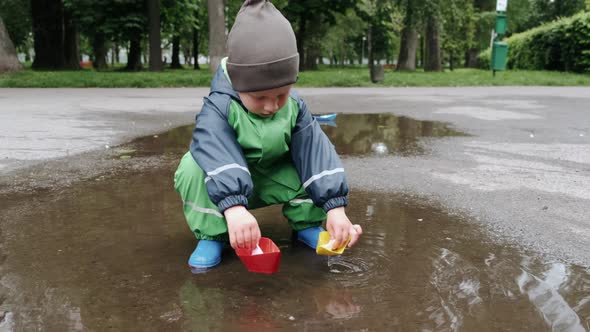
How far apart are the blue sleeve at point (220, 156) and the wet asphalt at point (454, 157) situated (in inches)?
49.6

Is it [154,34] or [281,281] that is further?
[154,34]

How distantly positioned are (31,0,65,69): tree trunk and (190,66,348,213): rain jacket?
Result: 2206cm

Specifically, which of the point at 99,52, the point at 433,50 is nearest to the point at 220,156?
the point at 433,50

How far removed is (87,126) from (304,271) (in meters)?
4.73

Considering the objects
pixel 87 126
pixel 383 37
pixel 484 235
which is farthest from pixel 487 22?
pixel 484 235

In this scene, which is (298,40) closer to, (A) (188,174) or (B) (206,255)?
(A) (188,174)

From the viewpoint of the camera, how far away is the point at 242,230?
1.80 m

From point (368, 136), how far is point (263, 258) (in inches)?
148

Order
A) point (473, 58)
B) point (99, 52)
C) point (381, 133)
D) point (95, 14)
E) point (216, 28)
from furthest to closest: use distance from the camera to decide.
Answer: point (473, 58)
point (99, 52)
point (95, 14)
point (216, 28)
point (381, 133)

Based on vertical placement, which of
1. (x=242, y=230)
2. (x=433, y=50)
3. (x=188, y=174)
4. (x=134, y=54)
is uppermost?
(x=433, y=50)

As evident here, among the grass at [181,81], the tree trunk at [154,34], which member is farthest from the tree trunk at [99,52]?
the grass at [181,81]

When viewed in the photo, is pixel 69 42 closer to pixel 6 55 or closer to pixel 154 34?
pixel 154 34

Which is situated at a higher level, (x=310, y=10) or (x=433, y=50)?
(x=310, y=10)

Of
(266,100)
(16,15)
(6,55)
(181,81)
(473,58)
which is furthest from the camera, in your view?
(473,58)
